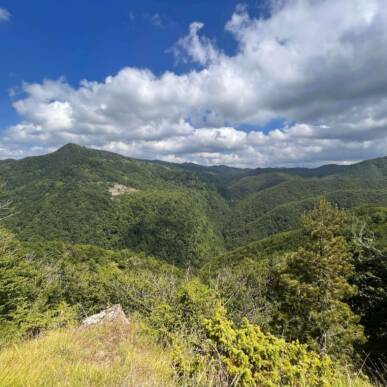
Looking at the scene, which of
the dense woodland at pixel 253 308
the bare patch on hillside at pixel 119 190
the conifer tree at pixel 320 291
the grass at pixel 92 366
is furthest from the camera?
the bare patch on hillside at pixel 119 190

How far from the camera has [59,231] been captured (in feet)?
388

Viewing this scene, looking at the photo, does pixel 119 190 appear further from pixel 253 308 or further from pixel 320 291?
pixel 253 308

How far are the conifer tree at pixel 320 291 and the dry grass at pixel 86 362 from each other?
1217 cm

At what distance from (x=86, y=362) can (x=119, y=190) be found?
189387 mm

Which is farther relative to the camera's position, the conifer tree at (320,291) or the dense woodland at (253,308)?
the conifer tree at (320,291)

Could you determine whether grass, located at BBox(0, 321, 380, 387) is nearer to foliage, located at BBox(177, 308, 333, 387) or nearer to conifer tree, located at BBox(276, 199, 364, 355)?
foliage, located at BBox(177, 308, 333, 387)

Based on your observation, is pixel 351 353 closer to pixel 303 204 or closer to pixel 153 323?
pixel 153 323

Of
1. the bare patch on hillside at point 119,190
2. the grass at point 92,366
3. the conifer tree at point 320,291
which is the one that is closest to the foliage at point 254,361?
the grass at point 92,366

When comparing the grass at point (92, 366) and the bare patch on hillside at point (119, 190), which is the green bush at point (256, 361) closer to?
the grass at point (92, 366)

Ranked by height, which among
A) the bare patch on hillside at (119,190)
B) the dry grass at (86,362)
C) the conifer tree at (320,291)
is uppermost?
the dry grass at (86,362)

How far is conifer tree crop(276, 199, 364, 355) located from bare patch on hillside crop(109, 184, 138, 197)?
168 meters

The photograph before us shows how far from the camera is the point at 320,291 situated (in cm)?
1512

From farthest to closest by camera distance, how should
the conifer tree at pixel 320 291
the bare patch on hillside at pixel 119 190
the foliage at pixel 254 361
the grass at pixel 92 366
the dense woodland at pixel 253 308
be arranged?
1. the bare patch on hillside at pixel 119 190
2. the conifer tree at pixel 320 291
3. the dense woodland at pixel 253 308
4. the foliage at pixel 254 361
5. the grass at pixel 92 366

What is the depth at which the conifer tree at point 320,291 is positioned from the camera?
14375 mm
